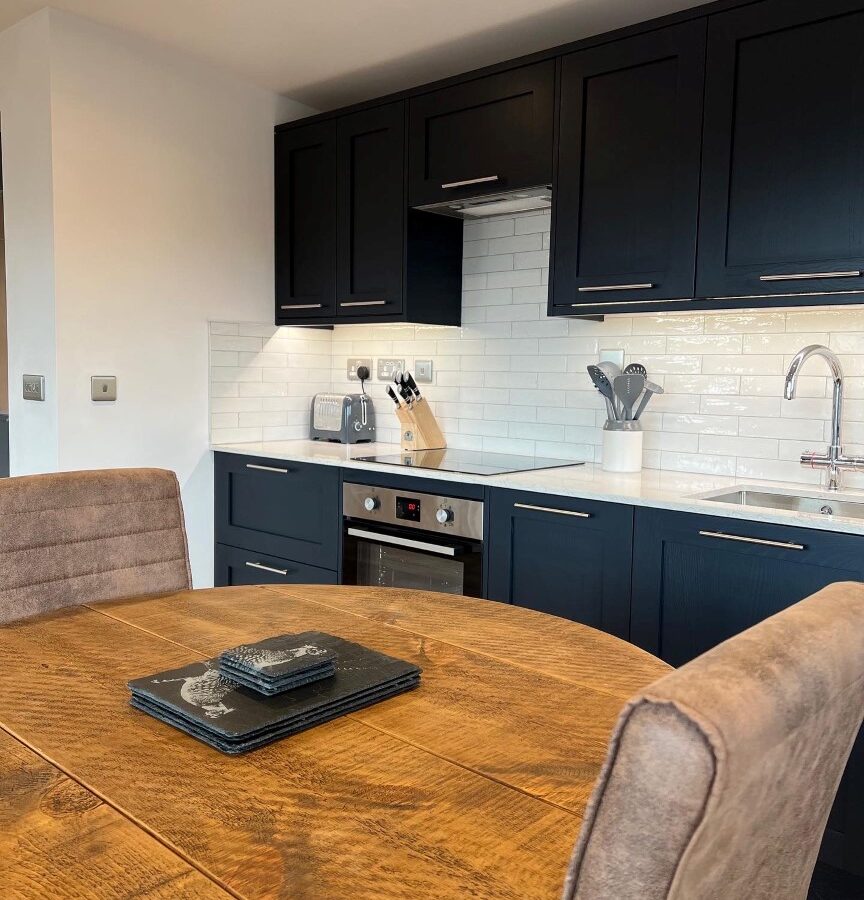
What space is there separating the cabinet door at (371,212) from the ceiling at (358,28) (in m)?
0.22

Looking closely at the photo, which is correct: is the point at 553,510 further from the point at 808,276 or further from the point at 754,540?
the point at 808,276

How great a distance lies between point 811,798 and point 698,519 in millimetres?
1561

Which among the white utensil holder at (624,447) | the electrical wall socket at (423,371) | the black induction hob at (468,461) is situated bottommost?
the black induction hob at (468,461)

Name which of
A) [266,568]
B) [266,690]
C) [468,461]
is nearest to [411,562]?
[468,461]

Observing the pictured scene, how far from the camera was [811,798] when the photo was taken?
71 cm

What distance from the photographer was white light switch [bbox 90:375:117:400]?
3098mm

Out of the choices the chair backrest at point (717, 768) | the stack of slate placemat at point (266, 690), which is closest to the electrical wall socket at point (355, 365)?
the stack of slate placemat at point (266, 690)


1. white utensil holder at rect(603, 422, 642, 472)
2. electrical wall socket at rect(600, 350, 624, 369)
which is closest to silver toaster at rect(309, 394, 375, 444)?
electrical wall socket at rect(600, 350, 624, 369)

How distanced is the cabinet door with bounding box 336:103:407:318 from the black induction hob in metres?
0.59

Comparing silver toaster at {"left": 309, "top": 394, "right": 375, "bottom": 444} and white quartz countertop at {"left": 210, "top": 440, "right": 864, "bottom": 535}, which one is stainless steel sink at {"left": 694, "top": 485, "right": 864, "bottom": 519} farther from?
silver toaster at {"left": 309, "top": 394, "right": 375, "bottom": 444}

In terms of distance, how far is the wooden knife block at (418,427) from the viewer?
3439 millimetres

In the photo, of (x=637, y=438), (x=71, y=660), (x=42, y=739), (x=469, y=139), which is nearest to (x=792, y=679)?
(x=42, y=739)

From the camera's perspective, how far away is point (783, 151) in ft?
7.53

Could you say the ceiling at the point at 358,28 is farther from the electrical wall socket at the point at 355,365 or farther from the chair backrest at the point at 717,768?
the chair backrest at the point at 717,768
